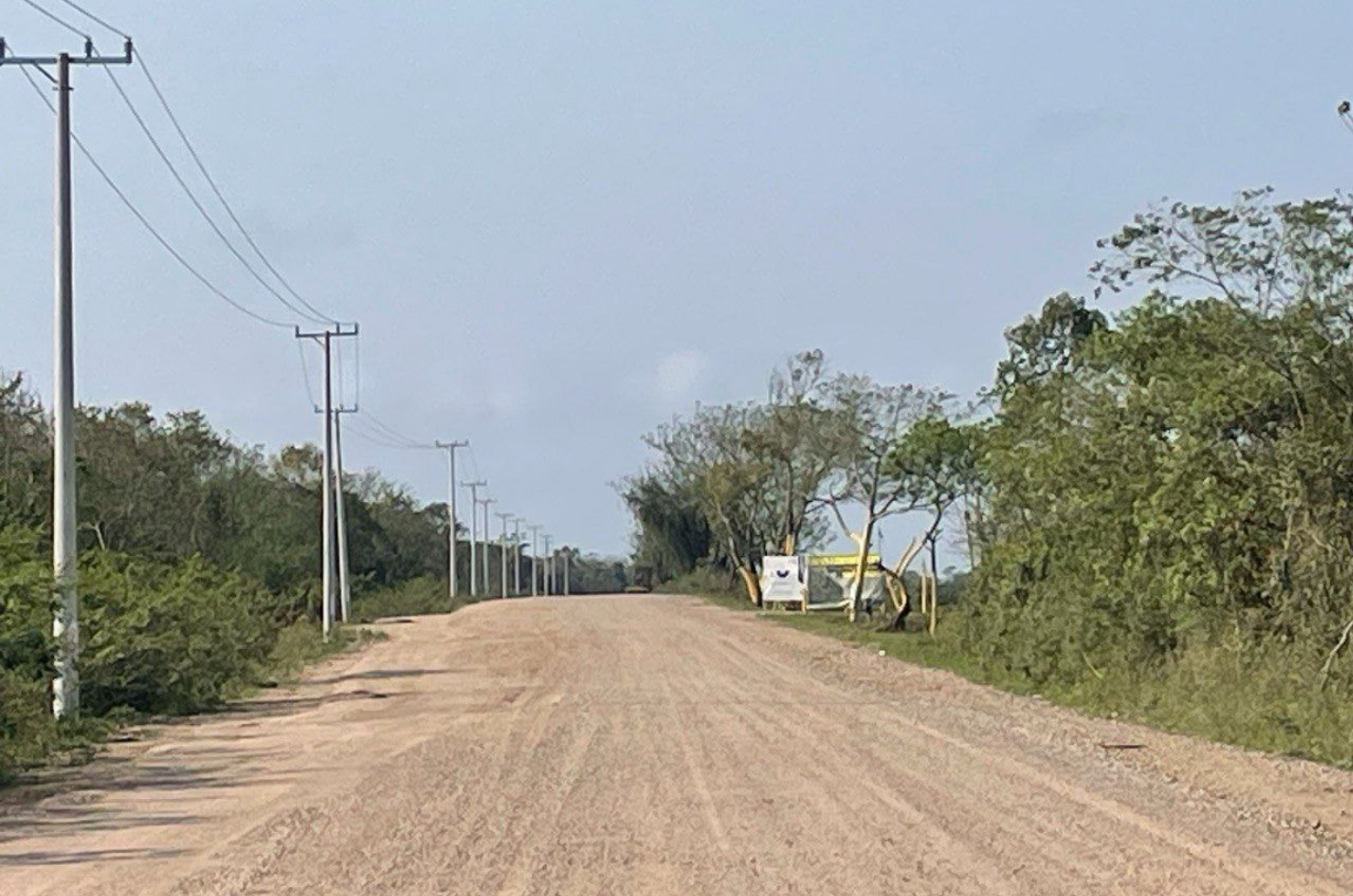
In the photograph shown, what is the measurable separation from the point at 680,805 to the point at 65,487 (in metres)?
12.9

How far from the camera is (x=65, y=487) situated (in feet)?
78.1

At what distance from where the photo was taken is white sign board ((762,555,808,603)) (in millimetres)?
62281

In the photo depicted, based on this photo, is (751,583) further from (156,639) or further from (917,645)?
(156,639)

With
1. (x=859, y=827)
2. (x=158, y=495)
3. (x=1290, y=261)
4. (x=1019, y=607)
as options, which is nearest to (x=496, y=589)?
(x=158, y=495)

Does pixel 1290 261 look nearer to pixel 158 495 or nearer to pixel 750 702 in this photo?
pixel 750 702

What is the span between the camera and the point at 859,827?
42.5ft

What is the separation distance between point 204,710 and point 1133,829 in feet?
57.8

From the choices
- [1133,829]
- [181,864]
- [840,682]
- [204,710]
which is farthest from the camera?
[840,682]

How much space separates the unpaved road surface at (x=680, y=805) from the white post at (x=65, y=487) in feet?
4.74

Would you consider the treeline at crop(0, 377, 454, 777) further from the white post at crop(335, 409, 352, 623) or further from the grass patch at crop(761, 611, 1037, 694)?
the grass patch at crop(761, 611, 1037, 694)

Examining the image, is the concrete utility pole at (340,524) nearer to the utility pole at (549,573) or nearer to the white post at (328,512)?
the white post at (328,512)

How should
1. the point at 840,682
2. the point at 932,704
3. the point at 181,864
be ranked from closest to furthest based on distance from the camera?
the point at 181,864 < the point at 932,704 < the point at 840,682

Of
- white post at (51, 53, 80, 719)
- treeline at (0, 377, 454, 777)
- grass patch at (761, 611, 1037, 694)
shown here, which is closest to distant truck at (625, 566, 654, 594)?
treeline at (0, 377, 454, 777)

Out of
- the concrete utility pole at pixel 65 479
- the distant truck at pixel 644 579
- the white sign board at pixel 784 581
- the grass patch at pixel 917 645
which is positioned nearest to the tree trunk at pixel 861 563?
the grass patch at pixel 917 645
